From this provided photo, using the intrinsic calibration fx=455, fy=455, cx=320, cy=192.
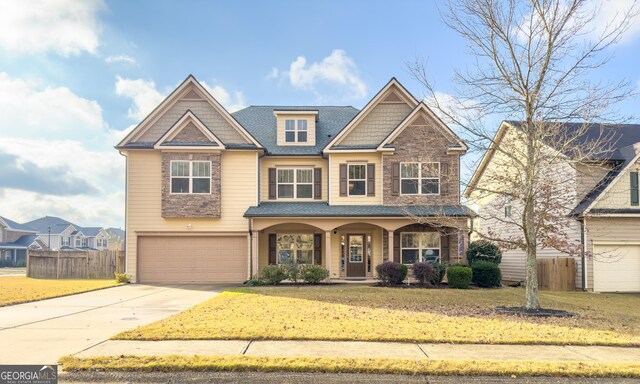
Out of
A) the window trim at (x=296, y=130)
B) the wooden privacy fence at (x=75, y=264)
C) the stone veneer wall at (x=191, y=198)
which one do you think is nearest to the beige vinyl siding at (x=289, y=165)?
the window trim at (x=296, y=130)

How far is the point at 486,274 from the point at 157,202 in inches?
604

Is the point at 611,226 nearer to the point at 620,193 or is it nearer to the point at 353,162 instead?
the point at 620,193

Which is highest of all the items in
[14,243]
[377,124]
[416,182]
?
[377,124]

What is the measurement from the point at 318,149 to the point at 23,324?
15265mm

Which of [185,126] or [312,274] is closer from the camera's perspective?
[312,274]

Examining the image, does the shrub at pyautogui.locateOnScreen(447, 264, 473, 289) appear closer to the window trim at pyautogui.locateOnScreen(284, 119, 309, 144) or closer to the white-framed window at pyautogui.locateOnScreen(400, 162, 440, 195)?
the white-framed window at pyautogui.locateOnScreen(400, 162, 440, 195)

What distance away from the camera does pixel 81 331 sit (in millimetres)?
9172

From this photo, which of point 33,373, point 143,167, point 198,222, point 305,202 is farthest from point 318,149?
point 33,373

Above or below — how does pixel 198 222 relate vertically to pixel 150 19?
below

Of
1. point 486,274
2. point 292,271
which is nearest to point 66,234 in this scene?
point 292,271

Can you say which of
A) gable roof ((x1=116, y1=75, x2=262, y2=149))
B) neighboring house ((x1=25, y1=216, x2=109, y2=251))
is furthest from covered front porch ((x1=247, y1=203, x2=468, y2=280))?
neighboring house ((x1=25, y1=216, x2=109, y2=251))

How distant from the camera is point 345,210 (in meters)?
21.1

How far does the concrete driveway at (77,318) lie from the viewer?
298 inches

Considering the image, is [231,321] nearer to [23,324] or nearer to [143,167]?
[23,324]
